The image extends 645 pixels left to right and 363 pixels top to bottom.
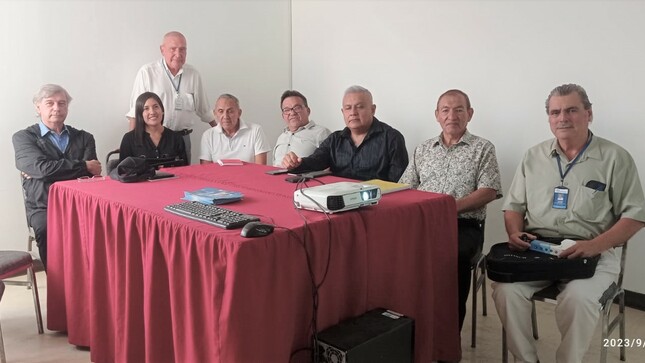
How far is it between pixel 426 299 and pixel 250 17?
3479 mm

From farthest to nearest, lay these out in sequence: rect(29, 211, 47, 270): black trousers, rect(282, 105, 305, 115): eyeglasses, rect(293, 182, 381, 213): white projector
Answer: rect(282, 105, 305, 115): eyeglasses, rect(29, 211, 47, 270): black trousers, rect(293, 182, 381, 213): white projector

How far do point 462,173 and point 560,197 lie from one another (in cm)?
51

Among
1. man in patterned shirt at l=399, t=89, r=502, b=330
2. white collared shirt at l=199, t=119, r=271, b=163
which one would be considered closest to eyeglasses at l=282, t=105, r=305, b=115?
white collared shirt at l=199, t=119, r=271, b=163

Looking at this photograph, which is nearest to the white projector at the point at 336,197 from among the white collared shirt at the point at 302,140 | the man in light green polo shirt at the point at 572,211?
the man in light green polo shirt at the point at 572,211

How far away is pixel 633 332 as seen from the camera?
8.84ft

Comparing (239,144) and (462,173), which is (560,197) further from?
(239,144)

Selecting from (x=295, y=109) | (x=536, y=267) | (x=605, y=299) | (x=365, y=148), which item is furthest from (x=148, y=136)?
(x=605, y=299)

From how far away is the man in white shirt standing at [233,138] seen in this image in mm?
3783

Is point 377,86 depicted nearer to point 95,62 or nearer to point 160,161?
point 160,161

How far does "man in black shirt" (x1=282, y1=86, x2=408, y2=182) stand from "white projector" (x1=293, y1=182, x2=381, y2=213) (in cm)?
101

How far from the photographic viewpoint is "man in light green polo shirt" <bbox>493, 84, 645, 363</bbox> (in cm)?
206

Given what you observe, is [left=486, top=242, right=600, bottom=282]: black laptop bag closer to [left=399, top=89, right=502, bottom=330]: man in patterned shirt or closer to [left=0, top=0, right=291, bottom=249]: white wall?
[left=399, top=89, right=502, bottom=330]: man in patterned shirt

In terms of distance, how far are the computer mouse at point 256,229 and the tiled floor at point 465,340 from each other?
1348 millimetres

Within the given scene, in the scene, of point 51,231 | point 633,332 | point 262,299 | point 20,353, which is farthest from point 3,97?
point 633,332
